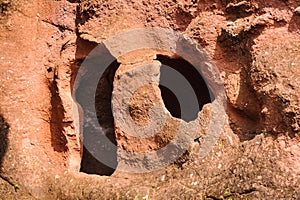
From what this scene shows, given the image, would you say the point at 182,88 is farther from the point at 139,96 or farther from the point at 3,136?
the point at 3,136

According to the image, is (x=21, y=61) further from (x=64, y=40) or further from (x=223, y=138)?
(x=223, y=138)

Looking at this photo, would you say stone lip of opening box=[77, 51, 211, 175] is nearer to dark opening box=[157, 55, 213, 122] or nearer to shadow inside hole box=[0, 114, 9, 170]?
dark opening box=[157, 55, 213, 122]

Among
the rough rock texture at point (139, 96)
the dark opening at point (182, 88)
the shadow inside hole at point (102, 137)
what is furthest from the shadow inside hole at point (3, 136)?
the dark opening at point (182, 88)

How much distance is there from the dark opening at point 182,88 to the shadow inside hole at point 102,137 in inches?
31.4

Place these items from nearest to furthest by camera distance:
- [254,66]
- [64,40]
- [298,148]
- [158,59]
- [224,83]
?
[298,148], [254,66], [224,83], [158,59], [64,40]

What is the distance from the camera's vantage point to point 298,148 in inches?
147

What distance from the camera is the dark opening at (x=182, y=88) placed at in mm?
4797

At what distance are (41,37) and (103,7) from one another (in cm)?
75

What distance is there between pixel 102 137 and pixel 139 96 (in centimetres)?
140

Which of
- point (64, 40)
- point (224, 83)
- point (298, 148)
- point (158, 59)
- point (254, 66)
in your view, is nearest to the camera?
point (298, 148)

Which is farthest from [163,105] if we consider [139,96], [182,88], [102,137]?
[102,137]

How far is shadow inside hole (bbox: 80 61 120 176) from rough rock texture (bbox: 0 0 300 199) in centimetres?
5

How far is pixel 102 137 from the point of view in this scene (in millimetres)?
5770

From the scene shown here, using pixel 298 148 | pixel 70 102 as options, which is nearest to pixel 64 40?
pixel 70 102
